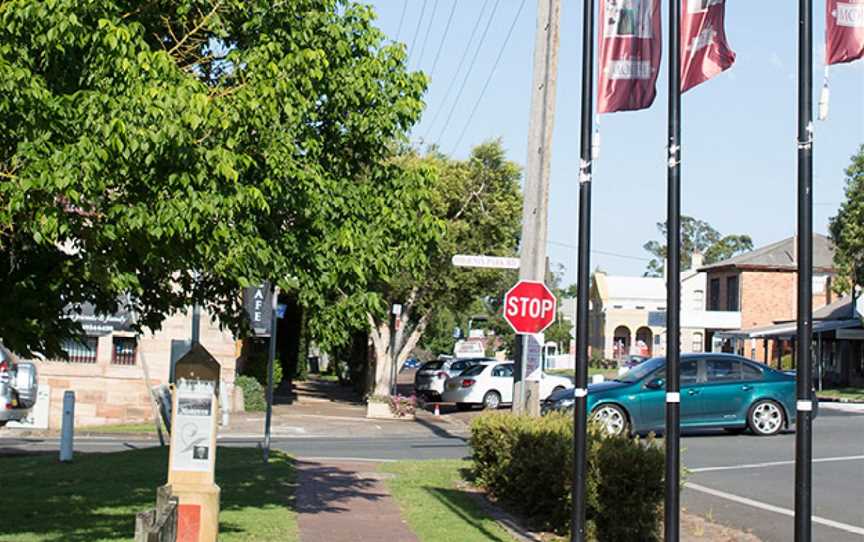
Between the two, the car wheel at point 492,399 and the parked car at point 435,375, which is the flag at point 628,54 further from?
the parked car at point 435,375

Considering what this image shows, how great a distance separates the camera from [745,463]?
16.7m

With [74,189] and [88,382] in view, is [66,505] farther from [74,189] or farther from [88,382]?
[88,382]

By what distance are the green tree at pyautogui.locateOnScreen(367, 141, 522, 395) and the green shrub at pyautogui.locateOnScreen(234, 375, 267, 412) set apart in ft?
16.5

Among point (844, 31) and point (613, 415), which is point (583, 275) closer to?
point (844, 31)

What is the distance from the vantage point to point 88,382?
99.1ft

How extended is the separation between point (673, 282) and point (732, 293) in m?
57.2

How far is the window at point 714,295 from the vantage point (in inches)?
2571

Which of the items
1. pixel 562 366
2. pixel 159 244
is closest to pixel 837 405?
pixel 159 244

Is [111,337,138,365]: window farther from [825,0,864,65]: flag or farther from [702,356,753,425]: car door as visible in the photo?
[825,0,864,65]: flag

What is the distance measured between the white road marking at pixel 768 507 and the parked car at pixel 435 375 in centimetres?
2376

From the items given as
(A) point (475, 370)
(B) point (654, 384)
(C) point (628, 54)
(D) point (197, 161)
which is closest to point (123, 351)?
(A) point (475, 370)

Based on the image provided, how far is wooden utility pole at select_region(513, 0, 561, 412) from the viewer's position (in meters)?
16.3

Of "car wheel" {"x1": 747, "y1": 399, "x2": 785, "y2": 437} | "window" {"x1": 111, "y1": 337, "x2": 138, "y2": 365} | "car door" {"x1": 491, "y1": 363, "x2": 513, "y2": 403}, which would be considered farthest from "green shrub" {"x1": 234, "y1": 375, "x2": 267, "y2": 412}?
"car wheel" {"x1": 747, "y1": 399, "x2": 785, "y2": 437}

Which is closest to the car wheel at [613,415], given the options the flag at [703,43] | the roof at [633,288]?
the flag at [703,43]
